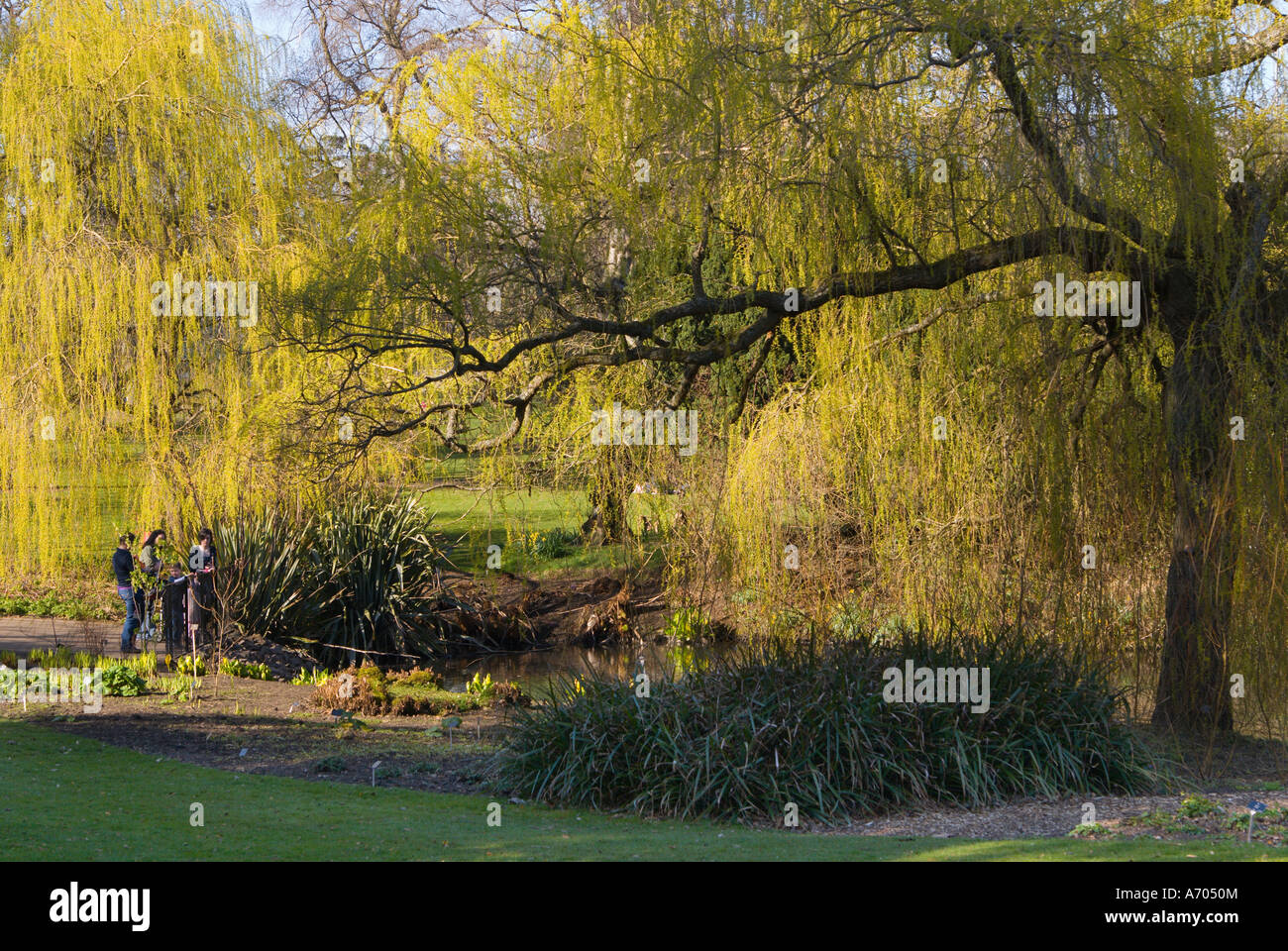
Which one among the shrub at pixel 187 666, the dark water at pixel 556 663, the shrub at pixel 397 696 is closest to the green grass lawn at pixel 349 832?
the shrub at pixel 397 696

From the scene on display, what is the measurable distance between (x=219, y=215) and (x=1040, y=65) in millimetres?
14383

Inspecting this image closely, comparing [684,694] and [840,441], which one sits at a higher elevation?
[840,441]

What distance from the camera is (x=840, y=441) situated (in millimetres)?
11727

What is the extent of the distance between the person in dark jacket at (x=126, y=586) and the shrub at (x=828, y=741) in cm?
757

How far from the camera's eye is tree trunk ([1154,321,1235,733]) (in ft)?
30.0

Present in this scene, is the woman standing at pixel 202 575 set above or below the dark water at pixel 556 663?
above

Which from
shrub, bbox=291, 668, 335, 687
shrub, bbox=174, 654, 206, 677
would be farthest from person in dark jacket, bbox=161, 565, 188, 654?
shrub, bbox=291, 668, 335, 687

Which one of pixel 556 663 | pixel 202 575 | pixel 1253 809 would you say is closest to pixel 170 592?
pixel 202 575

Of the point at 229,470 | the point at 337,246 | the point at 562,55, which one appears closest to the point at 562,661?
the point at 229,470

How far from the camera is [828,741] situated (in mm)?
8430

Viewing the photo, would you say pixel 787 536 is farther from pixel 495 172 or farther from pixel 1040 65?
pixel 1040 65

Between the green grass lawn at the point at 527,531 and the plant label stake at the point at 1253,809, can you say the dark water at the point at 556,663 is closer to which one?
the green grass lawn at the point at 527,531

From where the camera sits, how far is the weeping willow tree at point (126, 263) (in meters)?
18.3

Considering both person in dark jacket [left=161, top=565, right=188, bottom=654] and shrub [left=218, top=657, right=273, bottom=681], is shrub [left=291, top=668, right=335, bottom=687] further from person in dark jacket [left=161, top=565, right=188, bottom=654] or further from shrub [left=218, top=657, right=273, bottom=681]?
person in dark jacket [left=161, top=565, right=188, bottom=654]
